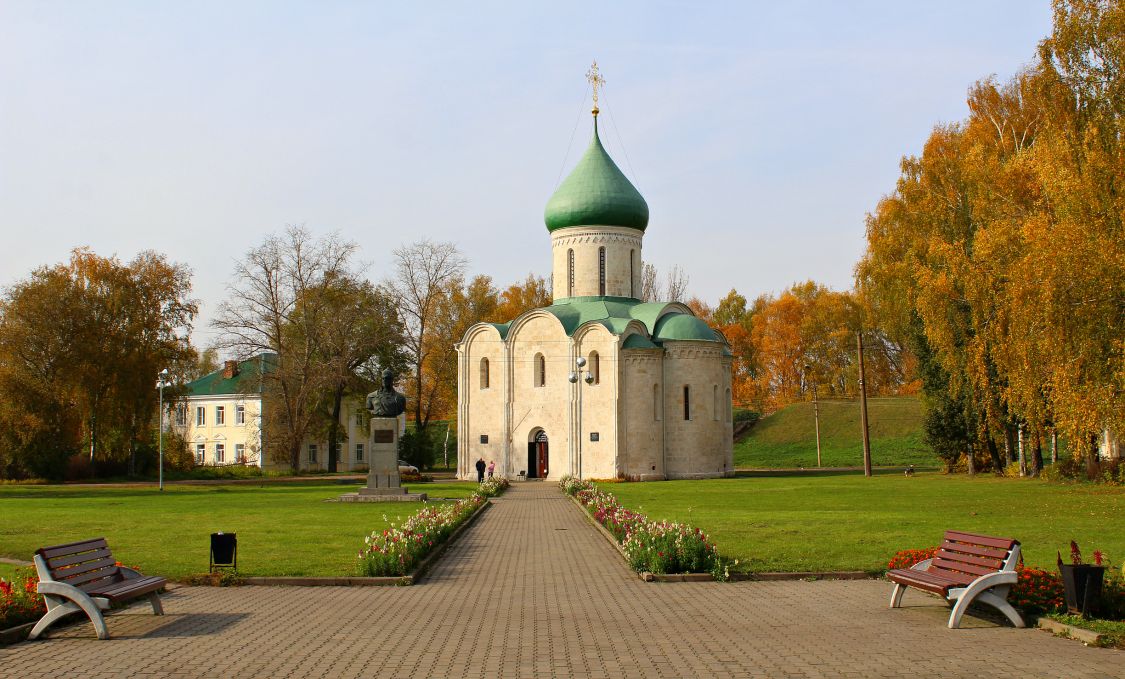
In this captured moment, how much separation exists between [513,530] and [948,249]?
1624cm

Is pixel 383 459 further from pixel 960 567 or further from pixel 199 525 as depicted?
pixel 960 567

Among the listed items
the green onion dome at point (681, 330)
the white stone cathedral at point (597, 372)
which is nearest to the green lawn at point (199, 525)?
the white stone cathedral at point (597, 372)

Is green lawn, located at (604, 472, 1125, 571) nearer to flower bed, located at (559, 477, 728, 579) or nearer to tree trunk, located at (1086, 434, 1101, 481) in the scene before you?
flower bed, located at (559, 477, 728, 579)

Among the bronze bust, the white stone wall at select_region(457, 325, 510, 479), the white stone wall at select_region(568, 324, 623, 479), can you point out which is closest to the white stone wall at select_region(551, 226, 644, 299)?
the white stone wall at select_region(568, 324, 623, 479)

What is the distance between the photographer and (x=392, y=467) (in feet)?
94.6

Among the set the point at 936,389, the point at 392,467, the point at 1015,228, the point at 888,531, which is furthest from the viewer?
the point at 936,389

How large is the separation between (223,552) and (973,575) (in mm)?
8598

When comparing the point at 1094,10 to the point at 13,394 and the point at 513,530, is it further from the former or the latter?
the point at 13,394

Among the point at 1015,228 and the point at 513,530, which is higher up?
the point at 1015,228

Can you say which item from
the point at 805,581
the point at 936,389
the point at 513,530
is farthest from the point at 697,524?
the point at 936,389

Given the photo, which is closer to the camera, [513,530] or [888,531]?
[888,531]

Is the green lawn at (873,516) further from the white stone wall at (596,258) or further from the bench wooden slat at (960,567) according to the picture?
the white stone wall at (596,258)

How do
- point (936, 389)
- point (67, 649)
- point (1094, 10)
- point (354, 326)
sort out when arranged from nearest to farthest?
1. point (67, 649)
2. point (1094, 10)
3. point (936, 389)
4. point (354, 326)

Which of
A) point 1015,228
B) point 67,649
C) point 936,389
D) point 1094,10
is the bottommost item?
point 67,649
